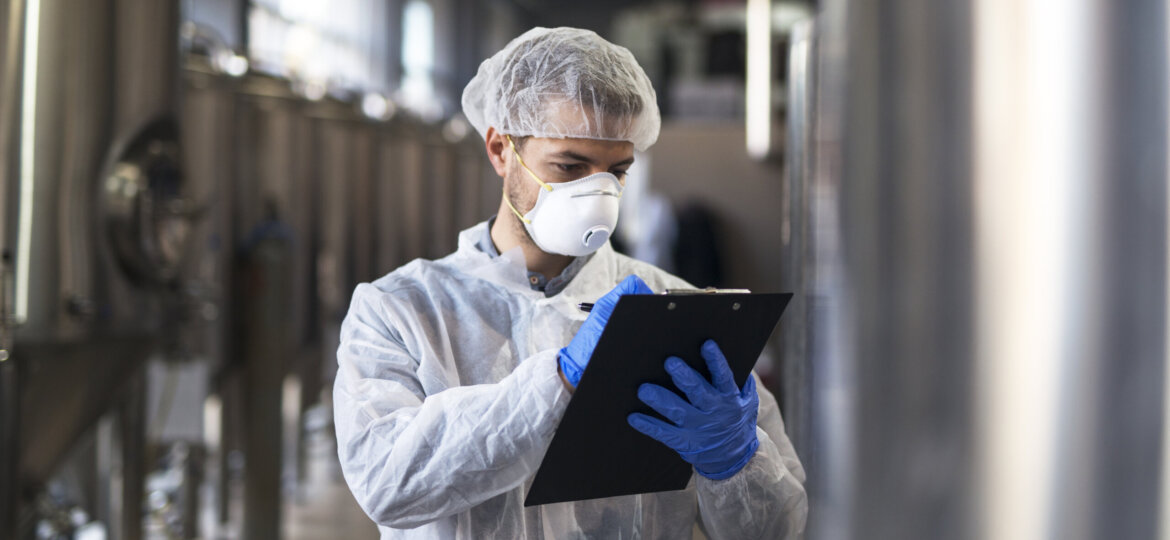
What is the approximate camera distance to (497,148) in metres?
1.33

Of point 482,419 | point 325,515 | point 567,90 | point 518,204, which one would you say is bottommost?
point 325,515

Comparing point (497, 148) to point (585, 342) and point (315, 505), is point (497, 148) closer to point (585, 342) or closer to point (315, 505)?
point (585, 342)

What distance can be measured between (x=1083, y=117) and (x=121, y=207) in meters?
2.23

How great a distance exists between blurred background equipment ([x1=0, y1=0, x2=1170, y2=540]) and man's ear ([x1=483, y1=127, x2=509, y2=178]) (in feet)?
1.19

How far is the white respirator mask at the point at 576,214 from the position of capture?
122 cm

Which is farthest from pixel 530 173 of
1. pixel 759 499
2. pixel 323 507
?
pixel 323 507

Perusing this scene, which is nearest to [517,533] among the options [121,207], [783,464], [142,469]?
[783,464]

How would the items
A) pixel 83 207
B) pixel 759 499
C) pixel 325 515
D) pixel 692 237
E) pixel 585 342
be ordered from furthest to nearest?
pixel 692 237
pixel 325 515
pixel 83 207
pixel 759 499
pixel 585 342

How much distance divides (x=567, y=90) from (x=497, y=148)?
15cm

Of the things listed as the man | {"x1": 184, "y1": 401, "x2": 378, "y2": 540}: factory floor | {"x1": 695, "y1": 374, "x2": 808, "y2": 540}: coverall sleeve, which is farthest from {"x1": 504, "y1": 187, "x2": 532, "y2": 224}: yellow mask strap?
{"x1": 184, "y1": 401, "x2": 378, "y2": 540}: factory floor

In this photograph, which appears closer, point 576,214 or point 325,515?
point 576,214

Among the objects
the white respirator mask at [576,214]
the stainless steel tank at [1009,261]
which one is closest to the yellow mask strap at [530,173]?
the white respirator mask at [576,214]

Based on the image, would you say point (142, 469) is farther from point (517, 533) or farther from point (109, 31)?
point (517, 533)

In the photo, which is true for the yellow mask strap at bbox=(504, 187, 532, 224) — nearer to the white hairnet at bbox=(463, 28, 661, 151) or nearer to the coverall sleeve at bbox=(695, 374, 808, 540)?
the white hairnet at bbox=(463, 28, 661, 151)
